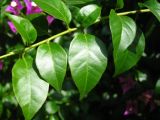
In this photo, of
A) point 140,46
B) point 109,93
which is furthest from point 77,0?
point 109,93

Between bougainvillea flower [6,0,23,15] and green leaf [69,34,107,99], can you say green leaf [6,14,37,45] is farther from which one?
bougainvillea flower [6,0,23,15]

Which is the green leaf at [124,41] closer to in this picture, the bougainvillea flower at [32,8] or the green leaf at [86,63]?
the green leaf at [86,63]

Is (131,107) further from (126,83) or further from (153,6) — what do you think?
(153,6)

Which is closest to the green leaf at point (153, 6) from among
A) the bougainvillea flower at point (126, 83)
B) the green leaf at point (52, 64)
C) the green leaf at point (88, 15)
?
the green leaf at point (88, 15)

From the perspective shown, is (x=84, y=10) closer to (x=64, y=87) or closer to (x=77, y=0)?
(x=77, y=0)

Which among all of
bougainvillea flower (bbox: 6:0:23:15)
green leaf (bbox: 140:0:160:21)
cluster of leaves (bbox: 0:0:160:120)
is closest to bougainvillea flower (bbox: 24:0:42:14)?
bougainvillea flower (bbox: 6:0:23:15)

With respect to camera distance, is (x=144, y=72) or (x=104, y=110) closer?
(x=144, y=72)
